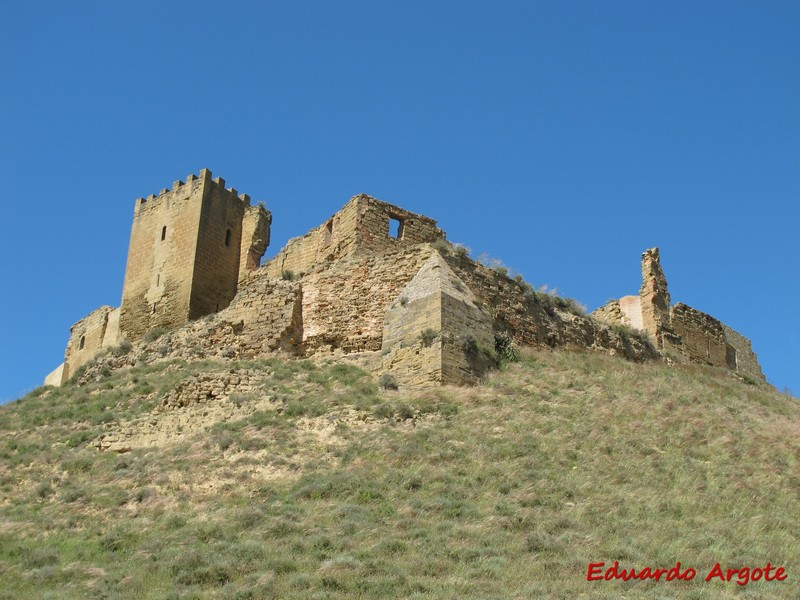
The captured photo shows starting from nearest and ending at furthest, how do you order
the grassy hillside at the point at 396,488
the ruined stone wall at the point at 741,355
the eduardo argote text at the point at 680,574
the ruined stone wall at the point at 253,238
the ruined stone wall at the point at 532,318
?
the eduardo argote text at the point at 680,574 < the grassy hillside at the point at 396,488 < the ruined stone wall at the point at 532,318 < the ruined stone wall at the point at 253,238 < the ruined stone wall at the point at 741,355

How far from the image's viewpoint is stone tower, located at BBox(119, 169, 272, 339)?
85.0 feet

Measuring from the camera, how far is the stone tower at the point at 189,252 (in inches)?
1021

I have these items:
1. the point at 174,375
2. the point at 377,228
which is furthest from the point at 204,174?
the point at 174,375

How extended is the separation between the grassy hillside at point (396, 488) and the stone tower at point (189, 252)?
14.1ft

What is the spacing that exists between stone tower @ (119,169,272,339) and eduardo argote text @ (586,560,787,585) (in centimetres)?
1618

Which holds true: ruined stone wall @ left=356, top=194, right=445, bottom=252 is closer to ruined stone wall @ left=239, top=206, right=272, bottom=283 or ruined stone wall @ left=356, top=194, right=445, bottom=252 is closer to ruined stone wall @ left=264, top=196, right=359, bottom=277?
ruined stone wall @ left=264, top=196, right=359, bottom=277

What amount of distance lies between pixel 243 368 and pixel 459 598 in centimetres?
1096

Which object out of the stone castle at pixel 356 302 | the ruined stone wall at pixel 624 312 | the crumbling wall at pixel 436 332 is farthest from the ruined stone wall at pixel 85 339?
the ruined stone wall at pixel 624 312

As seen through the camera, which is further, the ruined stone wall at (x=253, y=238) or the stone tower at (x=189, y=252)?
the ruined stone wall at (x=253, y=238)

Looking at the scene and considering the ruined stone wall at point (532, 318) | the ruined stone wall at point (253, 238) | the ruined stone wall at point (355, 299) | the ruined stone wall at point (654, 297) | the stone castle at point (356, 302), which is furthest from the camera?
the ruined stone wall at point (654, 297)

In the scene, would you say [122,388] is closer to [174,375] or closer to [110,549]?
[174,375]

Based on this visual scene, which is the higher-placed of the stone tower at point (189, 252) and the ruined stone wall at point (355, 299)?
the stone tower at point (189, 252)

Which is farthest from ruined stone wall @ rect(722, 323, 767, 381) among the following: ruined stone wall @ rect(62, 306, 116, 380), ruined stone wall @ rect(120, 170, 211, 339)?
ruined stone wall @ rect(62, 306, 116, 380)

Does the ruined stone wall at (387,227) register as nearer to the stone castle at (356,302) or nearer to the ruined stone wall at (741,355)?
the stone castle at (356,302)
